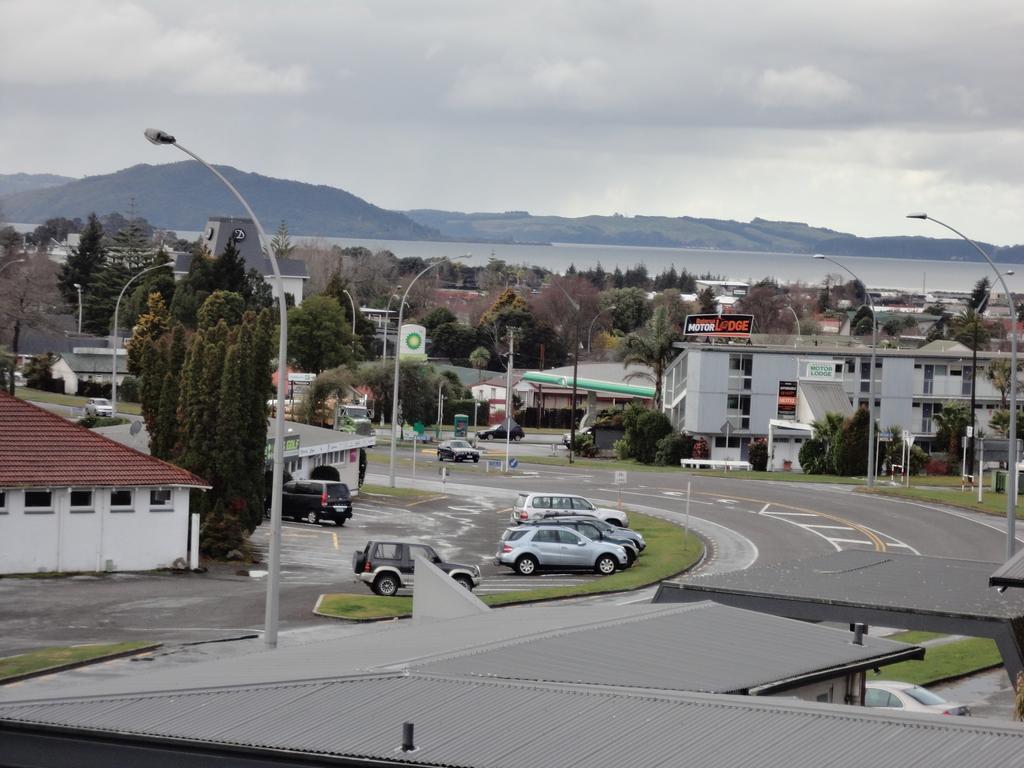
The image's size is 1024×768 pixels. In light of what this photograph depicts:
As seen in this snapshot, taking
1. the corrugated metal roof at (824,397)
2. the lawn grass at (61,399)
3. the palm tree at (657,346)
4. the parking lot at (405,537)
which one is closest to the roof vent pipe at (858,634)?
the parking lot at (405,537)

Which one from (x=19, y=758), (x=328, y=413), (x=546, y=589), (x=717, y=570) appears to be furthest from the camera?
(x=328, y=413)

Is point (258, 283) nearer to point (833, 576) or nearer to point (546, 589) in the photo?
point (546, 589)

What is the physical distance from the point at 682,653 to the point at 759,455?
60.8 metres

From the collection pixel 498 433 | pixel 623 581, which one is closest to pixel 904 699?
pixel 623 581

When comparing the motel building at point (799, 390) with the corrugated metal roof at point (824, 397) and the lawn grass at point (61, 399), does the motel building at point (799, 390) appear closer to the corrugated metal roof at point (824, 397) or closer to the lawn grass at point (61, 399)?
the corrugated metal roof at point (824, 397)

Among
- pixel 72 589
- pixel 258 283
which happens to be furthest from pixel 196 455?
pixel 258 283

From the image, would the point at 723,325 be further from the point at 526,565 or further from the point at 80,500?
the point at 80,500

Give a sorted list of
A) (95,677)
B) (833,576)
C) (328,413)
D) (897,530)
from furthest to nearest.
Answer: (328,413) < (897,530) < (833,576) < (95,677)

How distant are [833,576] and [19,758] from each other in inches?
710

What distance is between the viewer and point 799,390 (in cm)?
7669

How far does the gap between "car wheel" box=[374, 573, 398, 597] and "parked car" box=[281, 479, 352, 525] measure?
42.9ft

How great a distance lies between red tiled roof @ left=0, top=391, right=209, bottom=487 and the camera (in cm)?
3456

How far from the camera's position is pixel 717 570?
3978 cm

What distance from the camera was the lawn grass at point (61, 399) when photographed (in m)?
83.8
